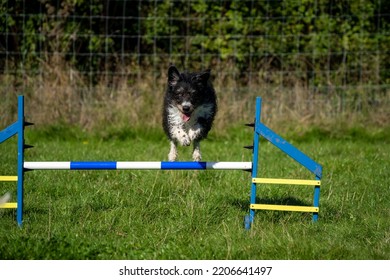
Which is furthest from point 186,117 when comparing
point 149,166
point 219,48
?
point 219,48

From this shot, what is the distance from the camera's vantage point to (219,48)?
10289 mm

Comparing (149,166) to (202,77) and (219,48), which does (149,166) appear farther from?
(219,48)

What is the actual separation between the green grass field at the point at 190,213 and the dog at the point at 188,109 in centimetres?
53

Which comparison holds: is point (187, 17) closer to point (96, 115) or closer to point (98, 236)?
point (96, 115)

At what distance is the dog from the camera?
16.5 ft

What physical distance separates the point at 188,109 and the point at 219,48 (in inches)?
217

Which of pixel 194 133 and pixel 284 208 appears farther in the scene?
pixel 194 133

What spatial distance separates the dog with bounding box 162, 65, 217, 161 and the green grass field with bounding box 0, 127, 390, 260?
0.53 meters

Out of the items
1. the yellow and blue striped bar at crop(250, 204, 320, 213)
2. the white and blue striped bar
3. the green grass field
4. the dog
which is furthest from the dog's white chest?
the yellow and blue striped bar at crop(250, 204, 320, 213)

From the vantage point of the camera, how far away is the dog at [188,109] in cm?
504

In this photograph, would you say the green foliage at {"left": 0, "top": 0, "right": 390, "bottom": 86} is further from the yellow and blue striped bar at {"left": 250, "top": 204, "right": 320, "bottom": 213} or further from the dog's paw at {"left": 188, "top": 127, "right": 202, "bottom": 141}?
the yellow and blue striped bar at {"left": 250, "top": 204, "right": 320, "bottom": 213}

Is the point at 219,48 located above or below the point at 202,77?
above

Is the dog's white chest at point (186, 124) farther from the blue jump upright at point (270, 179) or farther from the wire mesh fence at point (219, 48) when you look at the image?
the wire mesh fence at point (219, 48)
